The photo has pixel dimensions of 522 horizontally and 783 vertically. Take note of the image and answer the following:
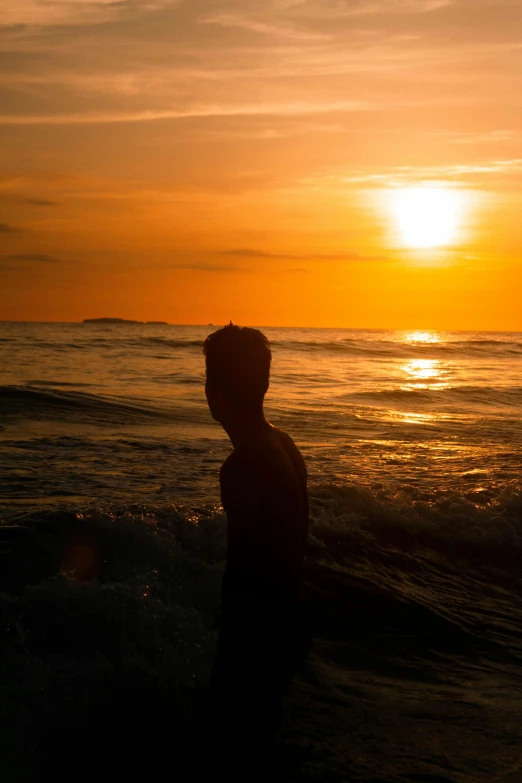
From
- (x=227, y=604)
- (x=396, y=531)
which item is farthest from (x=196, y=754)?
(x=396, y=531)

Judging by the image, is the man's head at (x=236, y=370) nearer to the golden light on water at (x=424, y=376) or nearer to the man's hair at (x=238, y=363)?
the man's hair at (x=238, y=363)

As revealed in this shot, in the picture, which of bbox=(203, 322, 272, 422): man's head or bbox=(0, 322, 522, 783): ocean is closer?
bbox=(203, 322, 272, 422): man's head

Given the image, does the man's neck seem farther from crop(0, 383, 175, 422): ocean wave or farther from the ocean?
crop(0, 383, 175, 422): ocean wave

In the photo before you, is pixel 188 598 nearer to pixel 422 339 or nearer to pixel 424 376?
pixel 424 376

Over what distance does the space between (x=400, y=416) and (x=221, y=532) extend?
1081cm

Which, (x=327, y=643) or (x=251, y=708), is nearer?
(x=251, y=708)

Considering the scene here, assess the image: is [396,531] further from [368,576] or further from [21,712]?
[21,712]

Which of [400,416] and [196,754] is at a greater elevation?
[400,416]

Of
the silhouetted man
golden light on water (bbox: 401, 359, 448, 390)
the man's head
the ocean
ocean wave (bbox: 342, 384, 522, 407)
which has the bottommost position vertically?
the ocean

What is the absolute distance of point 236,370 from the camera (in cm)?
311

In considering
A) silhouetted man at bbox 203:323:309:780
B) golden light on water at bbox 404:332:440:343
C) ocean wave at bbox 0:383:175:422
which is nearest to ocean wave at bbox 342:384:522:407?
ocean wave at bbox 0:383:175:422

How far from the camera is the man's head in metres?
3.10

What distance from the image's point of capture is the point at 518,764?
347 centimetres

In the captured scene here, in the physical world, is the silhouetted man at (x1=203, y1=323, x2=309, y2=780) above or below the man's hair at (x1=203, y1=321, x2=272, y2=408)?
below
